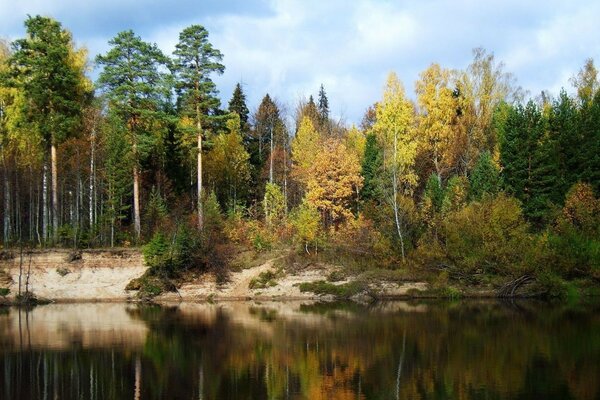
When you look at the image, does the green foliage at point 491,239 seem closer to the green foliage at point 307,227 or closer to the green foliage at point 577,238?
the green foliage at point 577,238

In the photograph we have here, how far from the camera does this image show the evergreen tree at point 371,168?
5694cm

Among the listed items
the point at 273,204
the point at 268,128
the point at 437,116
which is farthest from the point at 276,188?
the point at 268,128

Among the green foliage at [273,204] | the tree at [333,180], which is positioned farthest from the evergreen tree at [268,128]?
the green foliage at [273,204]

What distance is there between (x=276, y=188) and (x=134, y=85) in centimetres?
1425

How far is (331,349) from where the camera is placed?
85.0ft

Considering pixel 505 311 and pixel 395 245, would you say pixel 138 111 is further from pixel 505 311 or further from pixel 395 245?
pixel 505 311

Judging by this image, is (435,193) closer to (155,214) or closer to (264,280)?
(264,280)

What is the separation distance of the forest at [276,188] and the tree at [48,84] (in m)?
0.10

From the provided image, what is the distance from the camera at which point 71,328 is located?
32531 mm

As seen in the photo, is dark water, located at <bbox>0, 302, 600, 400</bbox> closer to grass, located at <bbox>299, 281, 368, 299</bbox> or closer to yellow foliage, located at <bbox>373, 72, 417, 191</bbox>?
grass, located at <bbox>299, 281, 368, 299</bbox>

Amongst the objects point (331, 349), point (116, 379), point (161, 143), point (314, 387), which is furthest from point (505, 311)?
point (161, 143)

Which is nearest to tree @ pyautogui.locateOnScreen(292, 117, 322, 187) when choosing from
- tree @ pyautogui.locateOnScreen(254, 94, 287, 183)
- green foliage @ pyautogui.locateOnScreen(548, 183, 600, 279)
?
tree @ pyautogui.locateOnScreen(254, 94, 287, 183)

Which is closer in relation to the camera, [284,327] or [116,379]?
[116,379]

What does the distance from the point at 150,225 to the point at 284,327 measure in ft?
75.5
